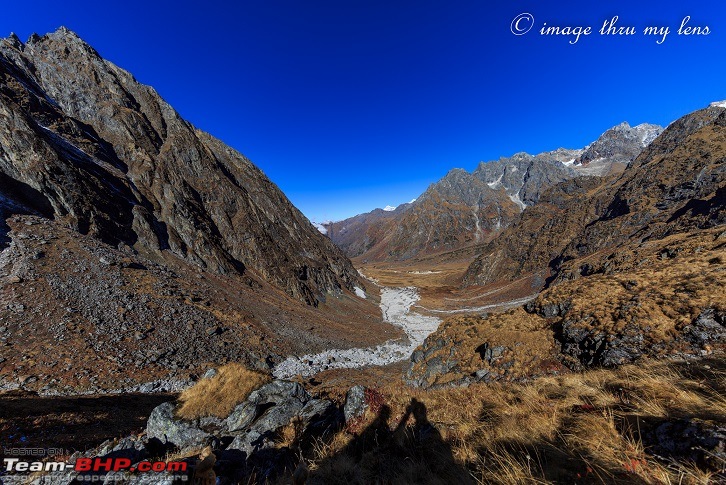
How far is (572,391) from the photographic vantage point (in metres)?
7.09

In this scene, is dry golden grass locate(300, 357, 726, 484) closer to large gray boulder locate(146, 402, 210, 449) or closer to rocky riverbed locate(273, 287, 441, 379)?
large gray boulder locate(146, 402, 210, 449)

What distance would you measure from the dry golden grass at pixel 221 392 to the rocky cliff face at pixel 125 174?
37.8m

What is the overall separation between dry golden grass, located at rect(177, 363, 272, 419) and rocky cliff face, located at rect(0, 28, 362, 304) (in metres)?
37.8

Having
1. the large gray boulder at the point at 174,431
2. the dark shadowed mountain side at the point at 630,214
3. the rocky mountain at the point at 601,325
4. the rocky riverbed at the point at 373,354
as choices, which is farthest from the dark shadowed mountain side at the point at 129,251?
the dark shadowed mountain side at the point at 630,214

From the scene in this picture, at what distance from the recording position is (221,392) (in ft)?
39.1

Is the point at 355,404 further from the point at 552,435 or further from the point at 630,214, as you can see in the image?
the point at 630,214

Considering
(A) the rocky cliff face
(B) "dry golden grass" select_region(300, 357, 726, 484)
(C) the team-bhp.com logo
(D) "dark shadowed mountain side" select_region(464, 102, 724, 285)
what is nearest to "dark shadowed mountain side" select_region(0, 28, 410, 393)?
(A) the rocky cliff face

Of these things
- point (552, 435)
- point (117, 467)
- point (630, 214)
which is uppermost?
point (630, 214)

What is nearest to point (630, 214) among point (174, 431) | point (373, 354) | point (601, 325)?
point (373, 354)

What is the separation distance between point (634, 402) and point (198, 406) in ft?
44.4

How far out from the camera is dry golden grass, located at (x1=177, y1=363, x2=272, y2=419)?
1105cm

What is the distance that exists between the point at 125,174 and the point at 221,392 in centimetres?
5818

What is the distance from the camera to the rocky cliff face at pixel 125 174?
3712 cm

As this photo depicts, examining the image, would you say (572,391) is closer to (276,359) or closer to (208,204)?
(276,359)
